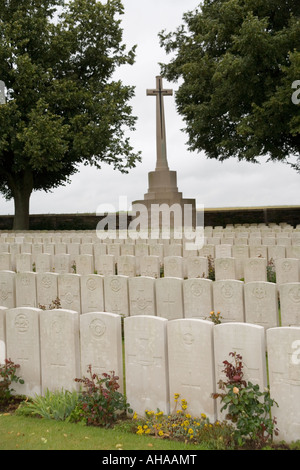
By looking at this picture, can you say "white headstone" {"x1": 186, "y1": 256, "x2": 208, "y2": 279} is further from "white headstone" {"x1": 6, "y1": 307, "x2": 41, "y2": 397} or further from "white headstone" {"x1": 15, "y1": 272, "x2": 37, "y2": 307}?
"white headstone" {"x1": 6, "y1": 307, "x2": 41, "y2": 397}

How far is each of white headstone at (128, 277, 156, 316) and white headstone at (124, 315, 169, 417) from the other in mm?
2777

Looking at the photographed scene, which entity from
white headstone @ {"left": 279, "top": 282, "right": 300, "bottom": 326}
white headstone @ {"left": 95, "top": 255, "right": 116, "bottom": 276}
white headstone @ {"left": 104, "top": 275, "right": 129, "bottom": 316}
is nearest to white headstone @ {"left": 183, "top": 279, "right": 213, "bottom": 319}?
white headstone @ {"left": 104, "top": 275, "right": 129, "bottom": 316}

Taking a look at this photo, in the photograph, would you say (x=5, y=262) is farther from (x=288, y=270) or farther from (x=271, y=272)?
(x=288, y=270)

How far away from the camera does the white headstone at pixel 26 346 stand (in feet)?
17.4

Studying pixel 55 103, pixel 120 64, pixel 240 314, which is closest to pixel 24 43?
pixel 55 103

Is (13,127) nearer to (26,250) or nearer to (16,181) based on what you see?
(16,181)

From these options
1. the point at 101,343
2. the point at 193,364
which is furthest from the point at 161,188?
the point at 193,364

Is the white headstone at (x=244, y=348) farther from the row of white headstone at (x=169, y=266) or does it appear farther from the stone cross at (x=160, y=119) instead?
the stone cross at (x=160, y=119)

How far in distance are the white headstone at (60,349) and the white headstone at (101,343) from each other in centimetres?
8

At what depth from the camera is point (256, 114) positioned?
21891 mm

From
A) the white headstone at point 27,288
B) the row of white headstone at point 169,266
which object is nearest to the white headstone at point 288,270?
the row of white headstone at point 169,266

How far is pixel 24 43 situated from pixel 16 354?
23.3 metres

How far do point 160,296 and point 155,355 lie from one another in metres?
2.89

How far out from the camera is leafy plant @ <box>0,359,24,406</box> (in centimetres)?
521
